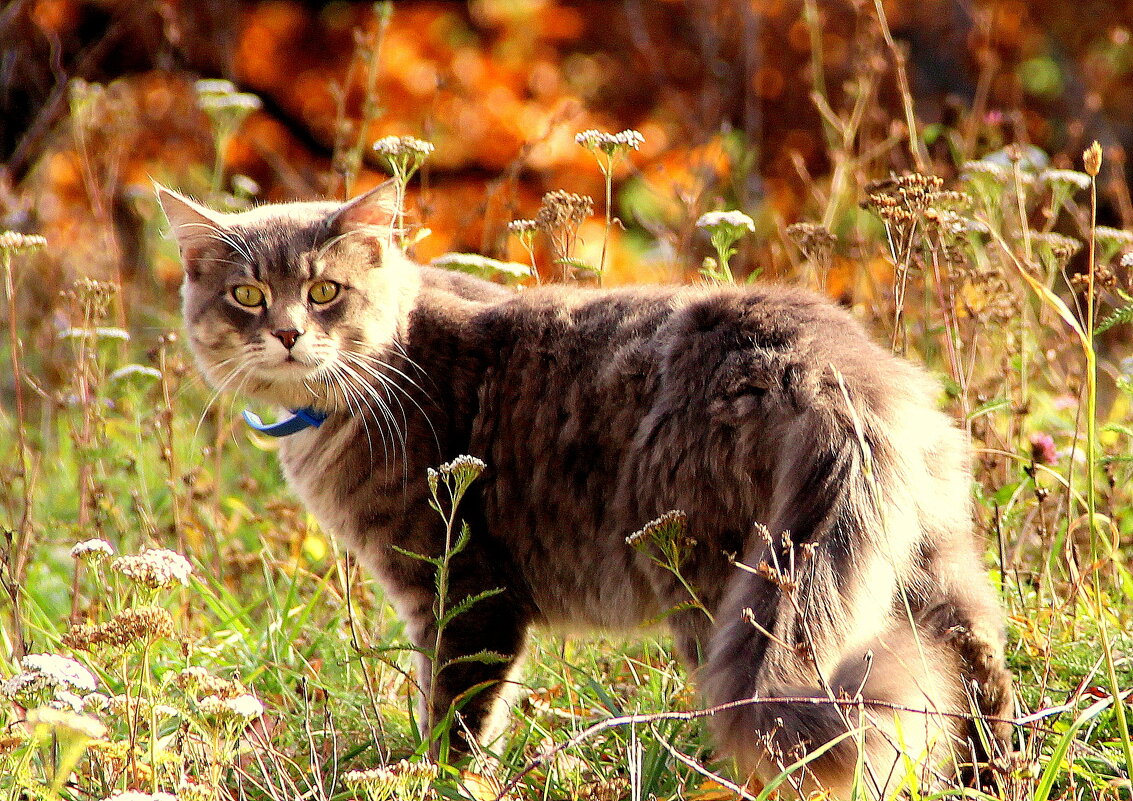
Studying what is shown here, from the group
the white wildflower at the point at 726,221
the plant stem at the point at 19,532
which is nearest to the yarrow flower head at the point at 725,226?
the white wildflower at the point at 726,221

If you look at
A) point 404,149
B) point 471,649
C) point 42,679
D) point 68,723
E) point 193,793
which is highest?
point 404,149

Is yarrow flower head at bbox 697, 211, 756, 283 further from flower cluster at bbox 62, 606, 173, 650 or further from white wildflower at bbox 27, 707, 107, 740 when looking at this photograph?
white wildflower at bbox 27, 707, 107, 740

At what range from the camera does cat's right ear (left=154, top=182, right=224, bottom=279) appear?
243 cm

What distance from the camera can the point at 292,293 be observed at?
2410 mm

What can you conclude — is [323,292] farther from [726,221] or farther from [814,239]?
[814,239]

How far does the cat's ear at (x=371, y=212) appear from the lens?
2416 millimetres

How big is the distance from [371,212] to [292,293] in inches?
9.6

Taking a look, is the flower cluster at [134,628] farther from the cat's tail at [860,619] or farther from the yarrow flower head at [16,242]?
the yarrow flower head at [16,242]

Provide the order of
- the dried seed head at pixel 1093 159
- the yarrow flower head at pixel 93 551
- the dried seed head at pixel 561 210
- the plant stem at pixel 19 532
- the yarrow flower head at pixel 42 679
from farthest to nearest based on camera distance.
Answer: the dried seed head at pixel 561 210 < the plant stem at pixel 19 532 < the yarrow flower head at pixel 93 551 < the yarrow flower head at pixel 42 679 < the dried seed head at pixel 1093 159

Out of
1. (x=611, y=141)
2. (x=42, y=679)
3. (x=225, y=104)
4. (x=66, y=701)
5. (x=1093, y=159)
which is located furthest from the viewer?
(x=225, y=104)

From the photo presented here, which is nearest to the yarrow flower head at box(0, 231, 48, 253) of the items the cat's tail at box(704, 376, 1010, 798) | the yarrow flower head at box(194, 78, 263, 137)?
the yarrow flower head at box(194, 78, 263, 137)

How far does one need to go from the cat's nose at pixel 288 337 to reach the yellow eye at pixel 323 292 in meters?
0.14

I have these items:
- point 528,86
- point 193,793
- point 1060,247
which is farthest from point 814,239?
point 528,86

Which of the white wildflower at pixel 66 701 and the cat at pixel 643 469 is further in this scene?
the cat at pixel 643 469
